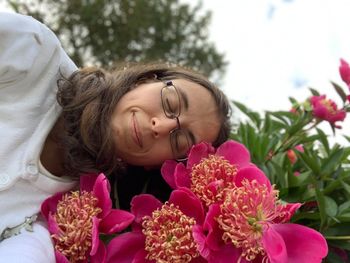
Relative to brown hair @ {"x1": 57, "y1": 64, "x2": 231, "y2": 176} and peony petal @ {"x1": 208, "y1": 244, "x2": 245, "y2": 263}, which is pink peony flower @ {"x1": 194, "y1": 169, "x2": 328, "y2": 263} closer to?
peony petal @ {"x1": 208, "y1": 244, "x2": 245, "y2": 263}

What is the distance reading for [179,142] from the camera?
3.20 feet

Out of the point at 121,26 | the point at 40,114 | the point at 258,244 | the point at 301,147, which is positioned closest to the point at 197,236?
the point at 258,244

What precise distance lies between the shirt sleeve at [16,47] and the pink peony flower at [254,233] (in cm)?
49

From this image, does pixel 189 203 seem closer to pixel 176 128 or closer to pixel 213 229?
pixel 213 229

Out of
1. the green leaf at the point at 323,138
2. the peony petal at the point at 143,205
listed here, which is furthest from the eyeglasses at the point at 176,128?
the green leaf at the point at 323,138

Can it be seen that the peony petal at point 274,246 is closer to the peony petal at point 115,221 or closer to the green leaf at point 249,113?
the peony petal at point 115,221

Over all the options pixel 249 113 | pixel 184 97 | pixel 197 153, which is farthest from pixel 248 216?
pixel 249 113

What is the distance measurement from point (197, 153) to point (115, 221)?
0.21 meters

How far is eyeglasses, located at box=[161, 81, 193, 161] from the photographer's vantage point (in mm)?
970

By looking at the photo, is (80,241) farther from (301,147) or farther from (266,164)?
(301,147)

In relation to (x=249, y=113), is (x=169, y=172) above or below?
above

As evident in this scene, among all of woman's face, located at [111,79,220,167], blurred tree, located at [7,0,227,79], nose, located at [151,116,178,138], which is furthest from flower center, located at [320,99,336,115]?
blurred tree, located at [7,0,227,79]

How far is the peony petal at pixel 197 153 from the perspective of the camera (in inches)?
37.0

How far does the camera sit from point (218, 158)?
0.92m
